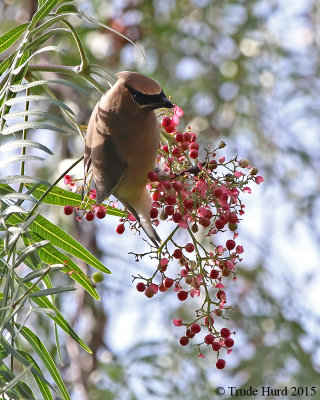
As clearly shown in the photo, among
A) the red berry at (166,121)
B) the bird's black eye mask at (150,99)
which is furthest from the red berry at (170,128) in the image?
the bird's black eye mask at (150,99)

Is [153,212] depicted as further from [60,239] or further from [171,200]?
[60,239]

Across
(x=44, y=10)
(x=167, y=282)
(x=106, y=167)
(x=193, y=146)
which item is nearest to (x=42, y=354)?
(x=167, y=282)

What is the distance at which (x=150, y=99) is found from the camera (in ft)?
7.36

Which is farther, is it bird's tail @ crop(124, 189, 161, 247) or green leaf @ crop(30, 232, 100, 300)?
bird's tail @ crop(124, 189, 161, 247)

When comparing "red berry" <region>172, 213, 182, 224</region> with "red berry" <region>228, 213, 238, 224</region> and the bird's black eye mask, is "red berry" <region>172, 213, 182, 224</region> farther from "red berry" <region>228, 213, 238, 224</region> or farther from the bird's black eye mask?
the bird's black eye mask

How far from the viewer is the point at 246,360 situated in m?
5.08

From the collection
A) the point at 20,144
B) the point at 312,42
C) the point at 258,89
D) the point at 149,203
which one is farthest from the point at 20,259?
the point at 312,42

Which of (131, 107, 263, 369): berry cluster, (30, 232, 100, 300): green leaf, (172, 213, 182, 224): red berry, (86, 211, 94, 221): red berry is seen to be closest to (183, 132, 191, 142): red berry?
(131, 107, 263, 369): berry cluster

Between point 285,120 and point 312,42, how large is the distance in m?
0.90

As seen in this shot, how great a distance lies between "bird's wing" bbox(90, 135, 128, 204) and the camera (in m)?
2.27

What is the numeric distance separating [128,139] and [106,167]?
11cm

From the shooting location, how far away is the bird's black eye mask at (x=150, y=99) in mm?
2205
